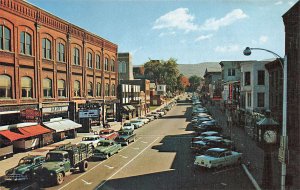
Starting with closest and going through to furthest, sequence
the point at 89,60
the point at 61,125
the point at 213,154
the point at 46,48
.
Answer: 1. the point at 213,154
2. the point at 46,48
3. the point at 61,125
4. the point at 89,60

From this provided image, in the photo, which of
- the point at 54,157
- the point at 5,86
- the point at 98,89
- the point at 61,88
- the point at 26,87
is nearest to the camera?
the point at 54,157

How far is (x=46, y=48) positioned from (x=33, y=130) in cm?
1130

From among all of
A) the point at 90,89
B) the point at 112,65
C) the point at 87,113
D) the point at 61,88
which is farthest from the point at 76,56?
the point at 112,65

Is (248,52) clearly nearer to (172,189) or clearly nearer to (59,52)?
(172,189)

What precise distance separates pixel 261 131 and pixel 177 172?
24.3ft

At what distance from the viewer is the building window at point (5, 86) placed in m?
32.6

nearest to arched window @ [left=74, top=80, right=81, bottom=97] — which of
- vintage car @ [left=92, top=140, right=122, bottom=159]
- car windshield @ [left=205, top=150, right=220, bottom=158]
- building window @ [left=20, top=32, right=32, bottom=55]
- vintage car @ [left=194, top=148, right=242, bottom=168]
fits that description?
building window @ [left=20, top=32, right=32, bottom=55]

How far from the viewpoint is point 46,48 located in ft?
135

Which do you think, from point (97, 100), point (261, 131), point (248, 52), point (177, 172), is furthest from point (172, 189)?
point (97, 100)

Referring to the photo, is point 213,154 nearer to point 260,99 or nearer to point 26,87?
point 26,87

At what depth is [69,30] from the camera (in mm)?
46938

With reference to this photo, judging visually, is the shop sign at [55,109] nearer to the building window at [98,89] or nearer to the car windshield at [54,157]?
the building window at [98,89]

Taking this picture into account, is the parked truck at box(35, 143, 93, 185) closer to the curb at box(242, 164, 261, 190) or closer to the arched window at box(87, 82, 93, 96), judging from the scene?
the curb at box(242, 164, 261, 190)

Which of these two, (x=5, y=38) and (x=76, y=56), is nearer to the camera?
(x=5, y=38)
